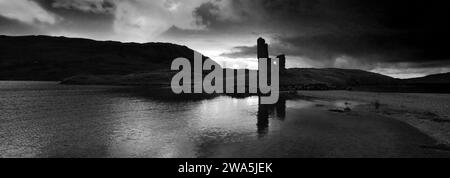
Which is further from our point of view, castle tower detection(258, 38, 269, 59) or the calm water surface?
castle tower detection(258, 38, 269, 59)

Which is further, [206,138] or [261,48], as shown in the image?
[261,48]

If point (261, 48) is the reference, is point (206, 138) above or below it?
below

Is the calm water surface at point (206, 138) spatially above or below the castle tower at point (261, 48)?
below

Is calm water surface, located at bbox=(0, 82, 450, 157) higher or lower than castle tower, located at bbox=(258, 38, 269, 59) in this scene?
lower

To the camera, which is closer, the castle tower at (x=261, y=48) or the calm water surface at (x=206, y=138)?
the calm water surface at (x=206, y=138)

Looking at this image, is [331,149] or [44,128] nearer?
[331,149]

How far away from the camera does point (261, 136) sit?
94.7 ft
